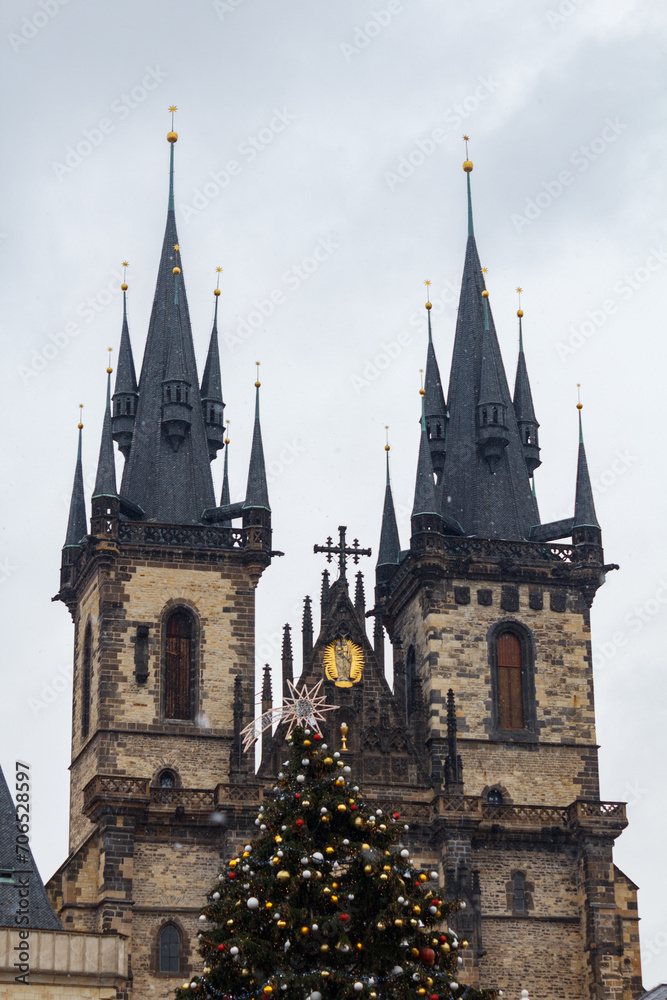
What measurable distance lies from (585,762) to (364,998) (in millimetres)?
25993

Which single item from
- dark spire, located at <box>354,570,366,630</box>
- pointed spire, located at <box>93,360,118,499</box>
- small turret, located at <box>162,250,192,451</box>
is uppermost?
small turret, located at <box>162,250,192,451</box>

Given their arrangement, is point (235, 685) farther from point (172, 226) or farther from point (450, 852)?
point (172, 226)

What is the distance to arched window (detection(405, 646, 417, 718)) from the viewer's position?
174 ft

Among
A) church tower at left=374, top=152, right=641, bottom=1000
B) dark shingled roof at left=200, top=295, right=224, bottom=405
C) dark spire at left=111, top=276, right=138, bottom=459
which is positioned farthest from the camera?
dark shingled roof at left=200, top=295, right=224, bottom=405

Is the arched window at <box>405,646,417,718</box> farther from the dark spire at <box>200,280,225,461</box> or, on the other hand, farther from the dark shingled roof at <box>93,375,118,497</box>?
the dark shingled roof at <box>93,375,118,497</box>

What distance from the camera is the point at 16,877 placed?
35406 millimetres

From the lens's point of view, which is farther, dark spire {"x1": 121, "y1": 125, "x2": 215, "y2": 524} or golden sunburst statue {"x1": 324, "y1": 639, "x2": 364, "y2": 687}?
dark spire {"x1": 121, "y1": 125, "x2": 215, "y2": 524}

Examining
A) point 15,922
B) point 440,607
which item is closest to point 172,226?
point 440,607

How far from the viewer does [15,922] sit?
34062mm

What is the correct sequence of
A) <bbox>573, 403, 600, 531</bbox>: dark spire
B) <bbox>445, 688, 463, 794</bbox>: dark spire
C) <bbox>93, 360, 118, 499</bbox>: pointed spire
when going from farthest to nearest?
<bbox>573, 403, 600, 531</bbox>: dark spire, <bbox>93, 360, 118, 499</bbox>: pointed spire, <bbox>445, 688, 463, 794</bbox>: dark spire

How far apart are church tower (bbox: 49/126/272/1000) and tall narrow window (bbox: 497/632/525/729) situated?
6405 millimetres

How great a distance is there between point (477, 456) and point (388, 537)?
182 inches

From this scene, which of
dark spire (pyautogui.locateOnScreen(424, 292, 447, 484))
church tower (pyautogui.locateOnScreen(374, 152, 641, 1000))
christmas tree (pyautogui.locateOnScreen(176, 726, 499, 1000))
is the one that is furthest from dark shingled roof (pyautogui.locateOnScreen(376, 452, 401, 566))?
christmas tree (pyautogui.locateOnScreen(176, 726, 499, 1000))

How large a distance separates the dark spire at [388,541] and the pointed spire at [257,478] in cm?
614
